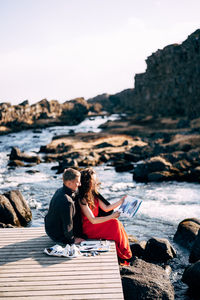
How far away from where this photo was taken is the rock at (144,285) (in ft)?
24.7

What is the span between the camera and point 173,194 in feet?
73.8

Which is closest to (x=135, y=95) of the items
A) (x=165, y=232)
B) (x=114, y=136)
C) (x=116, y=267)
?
(x=114, y=136)

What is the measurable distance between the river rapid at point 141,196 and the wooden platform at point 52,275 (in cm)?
371

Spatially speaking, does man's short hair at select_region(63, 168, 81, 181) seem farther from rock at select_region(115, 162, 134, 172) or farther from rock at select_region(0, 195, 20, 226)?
rock at select_region(115, 162, 134, 172)

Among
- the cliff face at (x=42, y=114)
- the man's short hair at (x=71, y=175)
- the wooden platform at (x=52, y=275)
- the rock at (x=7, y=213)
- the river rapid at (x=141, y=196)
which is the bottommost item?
the river rapid at (x=141, y=196)

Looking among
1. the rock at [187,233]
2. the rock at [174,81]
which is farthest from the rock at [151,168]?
the rock at [174,81]

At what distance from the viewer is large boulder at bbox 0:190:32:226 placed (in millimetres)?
14156

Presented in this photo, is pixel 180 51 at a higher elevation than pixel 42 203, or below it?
higher

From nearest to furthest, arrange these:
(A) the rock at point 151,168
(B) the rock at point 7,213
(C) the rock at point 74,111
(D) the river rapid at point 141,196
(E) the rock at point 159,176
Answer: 1. (B) the rock at point 7,213
2. (D) the river rapid at point 141,196
3. (E) the rock at point 159,176
4. (A) the rock at point 151,168
5. (C) the rock at point 74,111

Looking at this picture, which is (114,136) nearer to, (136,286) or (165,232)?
(165,232)

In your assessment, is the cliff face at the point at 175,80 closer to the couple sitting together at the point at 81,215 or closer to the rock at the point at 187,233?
the rock at the point at 187,233

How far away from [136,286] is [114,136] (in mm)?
51501

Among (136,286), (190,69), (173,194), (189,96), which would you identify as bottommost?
(173,194)

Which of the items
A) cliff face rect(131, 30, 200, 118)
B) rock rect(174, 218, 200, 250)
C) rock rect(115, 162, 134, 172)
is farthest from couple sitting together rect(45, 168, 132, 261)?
cliff face rect(131, 30, 200, 118)
